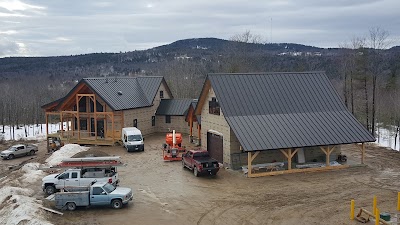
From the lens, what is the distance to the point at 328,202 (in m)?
21.2

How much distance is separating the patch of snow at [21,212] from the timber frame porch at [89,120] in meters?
18.7

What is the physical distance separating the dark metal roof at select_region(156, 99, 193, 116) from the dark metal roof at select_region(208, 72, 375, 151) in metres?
15.3

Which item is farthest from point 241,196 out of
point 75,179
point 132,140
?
point 132,140

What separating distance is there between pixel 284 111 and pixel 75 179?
15270 millimetres

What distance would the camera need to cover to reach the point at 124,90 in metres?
43.3

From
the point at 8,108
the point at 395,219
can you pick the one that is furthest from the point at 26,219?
the point at 8,108

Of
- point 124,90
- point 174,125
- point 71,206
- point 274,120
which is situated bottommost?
point 71,206

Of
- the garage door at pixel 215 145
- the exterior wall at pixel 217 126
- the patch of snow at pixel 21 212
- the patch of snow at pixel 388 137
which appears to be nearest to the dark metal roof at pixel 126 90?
the exterior wall at pixel 217 126

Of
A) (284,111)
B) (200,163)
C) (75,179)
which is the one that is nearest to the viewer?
(75,179)

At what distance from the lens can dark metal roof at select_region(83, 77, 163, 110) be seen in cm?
3960

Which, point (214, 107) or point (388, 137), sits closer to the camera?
point (214, 107)

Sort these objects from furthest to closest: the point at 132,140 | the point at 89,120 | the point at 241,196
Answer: the point at 89,120 < the point at 132,140 < the point at 241,196

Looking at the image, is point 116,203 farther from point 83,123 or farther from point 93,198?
point 83,123

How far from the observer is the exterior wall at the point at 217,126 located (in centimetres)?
2834
